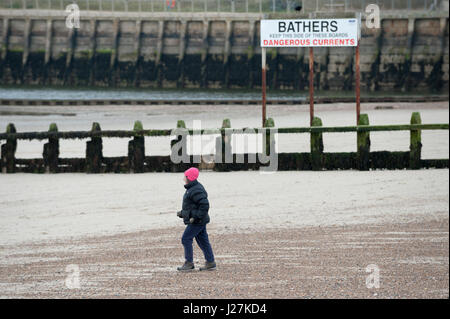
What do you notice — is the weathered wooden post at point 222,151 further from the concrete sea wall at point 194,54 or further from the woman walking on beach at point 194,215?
the concrete sea wall at point 194,54

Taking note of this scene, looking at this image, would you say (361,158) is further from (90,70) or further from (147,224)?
(90,70)

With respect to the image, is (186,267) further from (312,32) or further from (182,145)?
(312,32)

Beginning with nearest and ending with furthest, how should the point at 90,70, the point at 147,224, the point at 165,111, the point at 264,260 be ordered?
the point at 264,260, the point at 147,224, the point at 165,111, the point at 90,70

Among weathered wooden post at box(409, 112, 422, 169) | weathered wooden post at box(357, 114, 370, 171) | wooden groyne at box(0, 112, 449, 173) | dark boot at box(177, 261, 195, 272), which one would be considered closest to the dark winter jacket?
dark boot at box(177, 261, 195, 272)

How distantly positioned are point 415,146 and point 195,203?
6.02 meters

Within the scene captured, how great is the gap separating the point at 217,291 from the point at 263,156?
6203 millimetres

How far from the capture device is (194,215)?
8.16 metres

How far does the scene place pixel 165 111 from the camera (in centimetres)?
3388

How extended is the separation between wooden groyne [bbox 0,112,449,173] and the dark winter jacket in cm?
513

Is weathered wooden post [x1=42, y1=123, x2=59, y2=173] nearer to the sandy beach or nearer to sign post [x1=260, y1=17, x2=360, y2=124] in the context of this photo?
the sandy beach

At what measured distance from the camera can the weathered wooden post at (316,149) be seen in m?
13.5

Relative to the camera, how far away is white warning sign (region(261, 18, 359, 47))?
14422mm

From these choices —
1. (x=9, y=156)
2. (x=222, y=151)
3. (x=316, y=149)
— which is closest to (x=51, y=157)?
(x=9, y=156)

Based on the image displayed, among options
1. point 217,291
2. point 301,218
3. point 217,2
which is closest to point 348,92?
point 217,2
